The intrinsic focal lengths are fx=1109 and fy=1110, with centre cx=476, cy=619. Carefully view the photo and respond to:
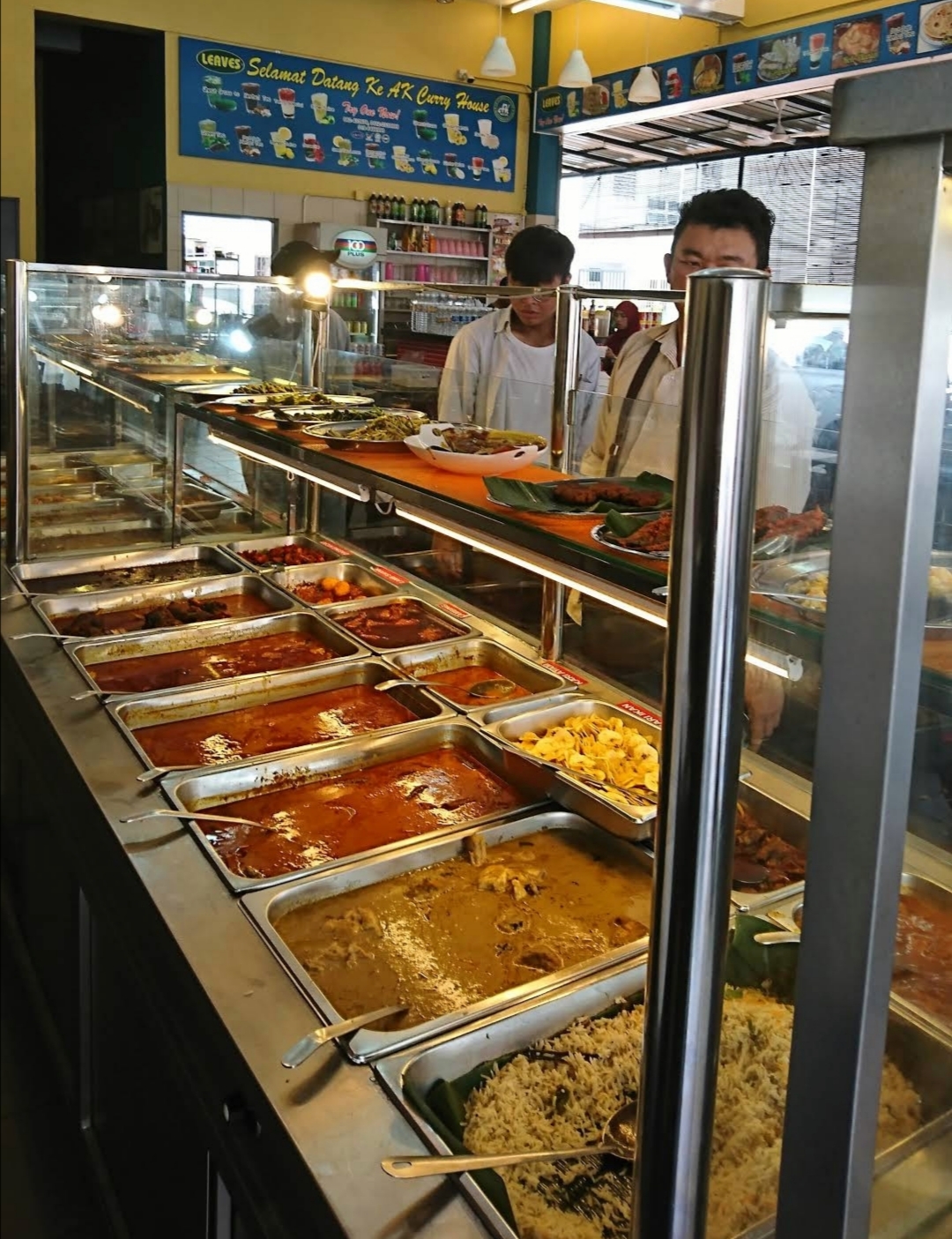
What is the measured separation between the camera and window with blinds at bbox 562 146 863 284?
8.85 m

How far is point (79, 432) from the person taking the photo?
11.8ft

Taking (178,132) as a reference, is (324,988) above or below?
below

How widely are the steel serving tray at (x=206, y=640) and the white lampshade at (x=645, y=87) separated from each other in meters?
6.81

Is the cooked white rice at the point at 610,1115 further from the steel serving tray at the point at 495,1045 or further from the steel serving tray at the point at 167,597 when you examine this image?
the steel serving tray at the point at 167,597

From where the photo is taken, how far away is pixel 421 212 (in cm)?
974

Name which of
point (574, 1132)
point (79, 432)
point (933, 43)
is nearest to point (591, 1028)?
point (574, 1132)

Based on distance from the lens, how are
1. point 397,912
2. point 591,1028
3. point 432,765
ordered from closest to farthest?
point 591,1028, point 397,912, point 432,765

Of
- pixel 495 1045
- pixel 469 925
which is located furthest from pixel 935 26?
pixel 495 1045

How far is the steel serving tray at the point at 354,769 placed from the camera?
80.0 inches

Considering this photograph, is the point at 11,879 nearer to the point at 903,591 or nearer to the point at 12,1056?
the point at 12,1056

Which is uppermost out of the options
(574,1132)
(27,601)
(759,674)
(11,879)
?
(759,674)

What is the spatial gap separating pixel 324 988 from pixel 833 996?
3.58 ft

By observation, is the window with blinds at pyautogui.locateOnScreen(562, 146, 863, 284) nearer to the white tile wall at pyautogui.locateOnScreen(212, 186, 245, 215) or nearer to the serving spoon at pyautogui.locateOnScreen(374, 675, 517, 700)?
the white tile wall at pyautogui.locateOnScreen(212, 186, 245, 215)

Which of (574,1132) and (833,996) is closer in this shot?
(833,996)
